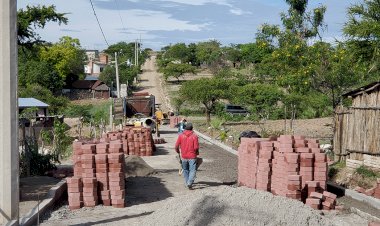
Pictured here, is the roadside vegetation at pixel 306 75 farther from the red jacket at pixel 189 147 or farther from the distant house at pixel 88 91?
the distant house at pixel 88 91

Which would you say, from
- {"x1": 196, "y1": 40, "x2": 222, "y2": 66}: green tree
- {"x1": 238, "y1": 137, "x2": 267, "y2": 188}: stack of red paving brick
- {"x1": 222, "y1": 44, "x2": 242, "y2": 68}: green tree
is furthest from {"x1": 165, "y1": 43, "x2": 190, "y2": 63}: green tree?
{"x1": 238, "y1": 137, "x2": 267, "y2": 188}: stack of red paving brick

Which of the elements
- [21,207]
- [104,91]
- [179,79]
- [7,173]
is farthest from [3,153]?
[179,79]

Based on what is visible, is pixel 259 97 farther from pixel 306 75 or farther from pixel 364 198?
pixel 364 198

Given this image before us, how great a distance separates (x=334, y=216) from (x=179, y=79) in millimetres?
81253

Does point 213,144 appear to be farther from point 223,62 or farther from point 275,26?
point 223,62

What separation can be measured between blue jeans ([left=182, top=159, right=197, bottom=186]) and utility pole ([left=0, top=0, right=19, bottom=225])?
503cm

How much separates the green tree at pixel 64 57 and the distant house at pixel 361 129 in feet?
205

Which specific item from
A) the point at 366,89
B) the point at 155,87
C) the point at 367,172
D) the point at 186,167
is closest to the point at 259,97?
the point at 366,89

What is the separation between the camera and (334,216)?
35.6 ft

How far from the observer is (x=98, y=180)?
1161 cm

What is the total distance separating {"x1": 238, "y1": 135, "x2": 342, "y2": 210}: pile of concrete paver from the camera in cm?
1160

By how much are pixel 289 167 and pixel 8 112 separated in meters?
5.86

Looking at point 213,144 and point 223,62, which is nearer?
point 213,144

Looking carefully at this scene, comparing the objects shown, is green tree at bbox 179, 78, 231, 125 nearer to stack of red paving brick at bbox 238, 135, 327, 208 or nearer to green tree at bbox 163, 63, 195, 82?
stack of red paving brick at bbox 238, 135, 327, 208
